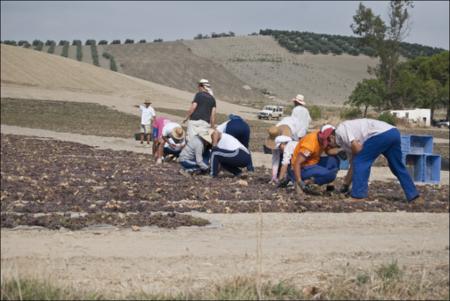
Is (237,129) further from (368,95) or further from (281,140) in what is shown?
(368,95)

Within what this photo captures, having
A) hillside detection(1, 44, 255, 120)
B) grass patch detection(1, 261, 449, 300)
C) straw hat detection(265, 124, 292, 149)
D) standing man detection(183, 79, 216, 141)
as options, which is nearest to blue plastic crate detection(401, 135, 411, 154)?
straw hat detection(265, 124, 292, 149)

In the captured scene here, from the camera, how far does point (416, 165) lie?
1515cm

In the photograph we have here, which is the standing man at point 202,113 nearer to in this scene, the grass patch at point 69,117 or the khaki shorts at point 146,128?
the khaki shorts at point 146,128

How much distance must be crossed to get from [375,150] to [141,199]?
3543mm

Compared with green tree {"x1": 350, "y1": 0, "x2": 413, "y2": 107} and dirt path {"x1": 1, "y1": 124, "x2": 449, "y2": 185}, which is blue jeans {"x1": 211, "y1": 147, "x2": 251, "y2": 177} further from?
green tree {"x1": 350, "y1": 0, "x2": 413, "y2": 107}

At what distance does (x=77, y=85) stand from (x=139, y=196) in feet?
132

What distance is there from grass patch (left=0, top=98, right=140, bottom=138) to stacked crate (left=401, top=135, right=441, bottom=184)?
43.7 ft

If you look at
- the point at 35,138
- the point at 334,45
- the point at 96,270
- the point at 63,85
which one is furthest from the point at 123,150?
the point at 334,45

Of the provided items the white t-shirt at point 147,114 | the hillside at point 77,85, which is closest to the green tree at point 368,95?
the hillside at point 77,85

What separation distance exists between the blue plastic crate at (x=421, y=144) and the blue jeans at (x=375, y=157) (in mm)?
4229

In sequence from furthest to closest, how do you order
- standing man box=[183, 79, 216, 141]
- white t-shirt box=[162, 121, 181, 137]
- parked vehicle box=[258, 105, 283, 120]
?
parked vehicle box=[258, 105, 283, 120]
white t-shirt box=[162, 121, 181, 137]
standing man box=[183, 79, 216, 141]

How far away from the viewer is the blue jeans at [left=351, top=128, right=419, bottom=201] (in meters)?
10.8

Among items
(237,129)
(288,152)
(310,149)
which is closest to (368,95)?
(237,129)

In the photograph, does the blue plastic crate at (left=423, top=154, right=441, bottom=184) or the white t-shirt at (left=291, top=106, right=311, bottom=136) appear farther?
the blue plastic crate at (left=423, top=154, right=441, bottom=184)
